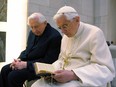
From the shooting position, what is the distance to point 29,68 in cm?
252

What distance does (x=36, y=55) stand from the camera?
2.66 m

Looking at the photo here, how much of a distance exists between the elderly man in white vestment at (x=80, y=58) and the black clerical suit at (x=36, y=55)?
14.3 inches

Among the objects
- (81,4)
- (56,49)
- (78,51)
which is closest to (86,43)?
(78,51)

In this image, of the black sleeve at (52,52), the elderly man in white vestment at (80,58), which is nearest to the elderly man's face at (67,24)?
the elderly man in white vestment at (80,58)

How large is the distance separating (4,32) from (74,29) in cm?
192

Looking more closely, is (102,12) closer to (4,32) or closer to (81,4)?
(81,4)

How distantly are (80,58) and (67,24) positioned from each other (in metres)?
0.32

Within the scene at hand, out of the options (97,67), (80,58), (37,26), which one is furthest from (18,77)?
(97,67)

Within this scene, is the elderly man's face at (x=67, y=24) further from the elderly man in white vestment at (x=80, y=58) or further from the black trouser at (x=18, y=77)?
the black trouser at (x=18, y=77)

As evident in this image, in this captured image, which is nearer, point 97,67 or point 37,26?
point 97,67

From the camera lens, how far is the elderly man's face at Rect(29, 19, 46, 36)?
2.62 metres

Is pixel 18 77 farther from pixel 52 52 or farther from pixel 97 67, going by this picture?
pixel 97 67

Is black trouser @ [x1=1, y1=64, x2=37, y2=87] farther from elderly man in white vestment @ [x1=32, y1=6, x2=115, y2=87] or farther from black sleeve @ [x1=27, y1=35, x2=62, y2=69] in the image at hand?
elderly man in white vestment @ [x1=32, y1=6, x2=115, y2=87]

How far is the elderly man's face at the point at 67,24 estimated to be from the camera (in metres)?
1.96
